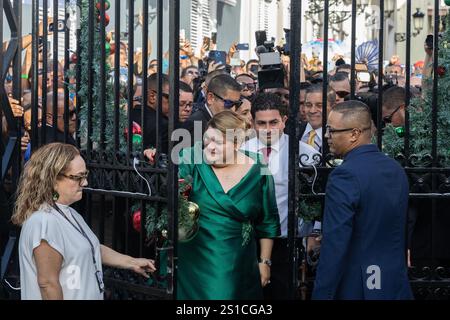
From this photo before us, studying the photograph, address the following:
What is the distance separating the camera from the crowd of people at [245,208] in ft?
15.1

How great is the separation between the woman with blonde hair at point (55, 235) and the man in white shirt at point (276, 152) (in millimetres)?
2044

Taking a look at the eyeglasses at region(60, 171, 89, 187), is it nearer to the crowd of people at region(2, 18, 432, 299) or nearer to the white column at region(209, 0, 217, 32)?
the crowd of people at region(2, 18, 432, 299)

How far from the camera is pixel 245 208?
5.83 m

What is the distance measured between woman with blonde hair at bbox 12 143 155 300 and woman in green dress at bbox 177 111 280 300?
3.56 ft

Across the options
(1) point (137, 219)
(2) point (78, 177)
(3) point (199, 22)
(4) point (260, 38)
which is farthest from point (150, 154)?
(3) point (199, 22)

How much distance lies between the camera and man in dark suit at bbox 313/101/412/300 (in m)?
4.74

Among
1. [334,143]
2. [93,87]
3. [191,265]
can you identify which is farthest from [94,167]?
[334,143]

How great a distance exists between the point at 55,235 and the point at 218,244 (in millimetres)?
1544

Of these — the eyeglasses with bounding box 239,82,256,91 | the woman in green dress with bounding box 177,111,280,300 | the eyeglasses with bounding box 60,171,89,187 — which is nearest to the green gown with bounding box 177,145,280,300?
the woman in green dress with bounding box 177,111,280,300

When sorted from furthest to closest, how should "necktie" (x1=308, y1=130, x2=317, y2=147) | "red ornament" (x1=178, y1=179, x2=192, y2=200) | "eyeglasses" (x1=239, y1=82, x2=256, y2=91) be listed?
"eyeglasses" (x1=239, y1=82, x2=256, y2=91) → "necktie" (x1=308, y1=130, x2=317, y2=147) → "red ornament" (x1=178, y1=179, x2=192, y2=200)

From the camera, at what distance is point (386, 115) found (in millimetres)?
6980

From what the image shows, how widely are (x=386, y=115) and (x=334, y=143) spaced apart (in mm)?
1991

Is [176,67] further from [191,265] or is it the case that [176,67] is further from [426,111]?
[426,111]

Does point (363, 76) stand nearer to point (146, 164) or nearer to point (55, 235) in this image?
point (146, 164)
